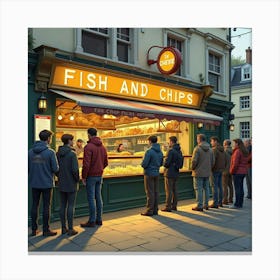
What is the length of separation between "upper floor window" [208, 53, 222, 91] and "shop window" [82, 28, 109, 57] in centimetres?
510

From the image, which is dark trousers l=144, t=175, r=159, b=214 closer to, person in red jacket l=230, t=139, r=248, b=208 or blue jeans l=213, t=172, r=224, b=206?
blue jeans l=213, t=172, r=224, b=206

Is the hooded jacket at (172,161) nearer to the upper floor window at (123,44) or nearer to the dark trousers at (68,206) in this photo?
the dark trousers at (68,206)

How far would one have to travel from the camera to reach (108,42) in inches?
308

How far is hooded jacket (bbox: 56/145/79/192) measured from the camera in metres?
5.41

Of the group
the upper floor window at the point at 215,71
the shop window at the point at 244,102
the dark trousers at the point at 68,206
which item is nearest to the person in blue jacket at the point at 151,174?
the dark trousers at the point at 68,206

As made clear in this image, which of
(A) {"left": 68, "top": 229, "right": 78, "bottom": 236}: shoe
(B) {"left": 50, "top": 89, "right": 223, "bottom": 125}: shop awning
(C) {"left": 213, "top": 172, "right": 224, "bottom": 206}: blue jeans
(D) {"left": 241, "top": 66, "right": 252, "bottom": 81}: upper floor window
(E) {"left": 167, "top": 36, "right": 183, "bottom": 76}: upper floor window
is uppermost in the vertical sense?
(D) {"left": 241, "top": 66, "right": 252, "bottom": 81}: upper floor window

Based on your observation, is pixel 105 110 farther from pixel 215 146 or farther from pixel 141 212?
pixel 215 146

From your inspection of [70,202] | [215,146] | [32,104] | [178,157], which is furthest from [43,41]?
[215,146]

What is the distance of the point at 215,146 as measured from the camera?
821 cm

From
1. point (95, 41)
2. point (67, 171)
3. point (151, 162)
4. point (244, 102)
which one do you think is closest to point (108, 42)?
point (95, 41)

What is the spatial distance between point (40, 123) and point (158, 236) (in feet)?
11.2

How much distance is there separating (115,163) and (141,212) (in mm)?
1566

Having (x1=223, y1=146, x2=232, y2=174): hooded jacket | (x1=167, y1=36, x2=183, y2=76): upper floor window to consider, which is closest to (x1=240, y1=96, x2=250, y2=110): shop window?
(x1=167, y1=36, x2=183, y2=76): upper floor window

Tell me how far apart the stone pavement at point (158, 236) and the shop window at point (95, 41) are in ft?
13.9
